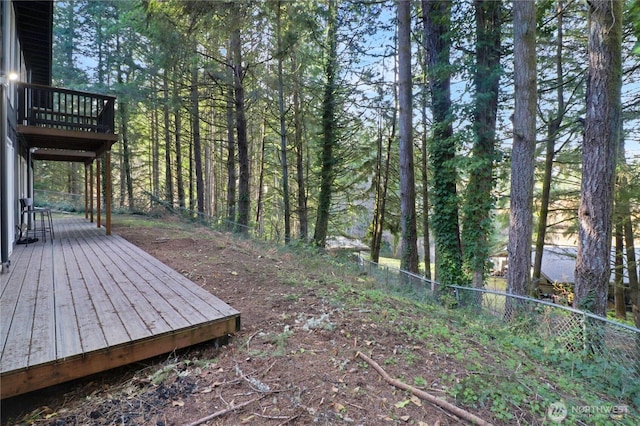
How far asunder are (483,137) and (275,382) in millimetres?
6875

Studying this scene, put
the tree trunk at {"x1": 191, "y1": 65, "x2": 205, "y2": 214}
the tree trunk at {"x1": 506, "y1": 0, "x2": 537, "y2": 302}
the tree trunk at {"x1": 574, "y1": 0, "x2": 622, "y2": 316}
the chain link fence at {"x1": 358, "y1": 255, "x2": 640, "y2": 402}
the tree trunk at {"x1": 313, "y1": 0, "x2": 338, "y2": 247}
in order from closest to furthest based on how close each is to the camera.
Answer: the chain link fence at {"x1": 358, "y1": 255, "x2": 640, "y2": 402} < the tree trunk at {"x1": 574, "y1": 0, "x2": 622, "y2": 316} < the tree trunk at {"x1": 506, "y1": 0, "x2": 537, "y2": 302} < the tree trunk at {"x1": 191, "y1": 65, "x2": 205, "y2": 214} < the tree trunk at {"x1": 313, "y1": 0, "x2": 338, "y2": 247}

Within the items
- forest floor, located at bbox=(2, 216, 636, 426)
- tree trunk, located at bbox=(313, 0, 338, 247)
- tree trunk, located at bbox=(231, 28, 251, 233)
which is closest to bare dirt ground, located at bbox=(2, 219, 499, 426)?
forest floor, located at bbox=(2, 216, 636, 426)

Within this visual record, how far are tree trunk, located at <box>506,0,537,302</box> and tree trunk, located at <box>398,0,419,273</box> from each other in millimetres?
2627

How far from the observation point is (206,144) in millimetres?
19312

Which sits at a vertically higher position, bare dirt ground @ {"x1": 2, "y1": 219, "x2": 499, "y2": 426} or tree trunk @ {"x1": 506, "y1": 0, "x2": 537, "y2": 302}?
tree trunk @ {"x1": 506, "y1": 0, "x2": 537, "y2": 302}

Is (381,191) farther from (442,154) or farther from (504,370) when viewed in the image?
(504,370)

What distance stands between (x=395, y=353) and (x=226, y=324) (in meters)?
1.58

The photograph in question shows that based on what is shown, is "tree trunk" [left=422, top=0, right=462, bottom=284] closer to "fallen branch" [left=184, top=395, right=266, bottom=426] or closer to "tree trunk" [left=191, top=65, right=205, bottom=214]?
"fallen branch" [left=184, top=395, right=266, bottom=426]

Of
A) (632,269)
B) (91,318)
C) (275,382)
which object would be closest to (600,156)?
(275,382)

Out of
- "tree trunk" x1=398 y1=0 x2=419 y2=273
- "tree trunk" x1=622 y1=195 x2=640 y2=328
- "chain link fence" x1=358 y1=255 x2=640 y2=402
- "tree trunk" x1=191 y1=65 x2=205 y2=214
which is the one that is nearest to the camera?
"chain link fence" x1=358 y1=255 x2=640 y2=402

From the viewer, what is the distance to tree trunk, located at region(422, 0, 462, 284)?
763cm

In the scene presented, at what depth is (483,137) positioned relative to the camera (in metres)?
6.86

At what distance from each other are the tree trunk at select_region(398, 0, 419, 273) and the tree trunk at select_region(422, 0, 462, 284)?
1.96 feet

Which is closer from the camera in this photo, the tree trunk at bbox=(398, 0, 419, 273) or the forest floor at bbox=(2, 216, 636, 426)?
the forest floor at bbox=(2, 216, 636, 426)
